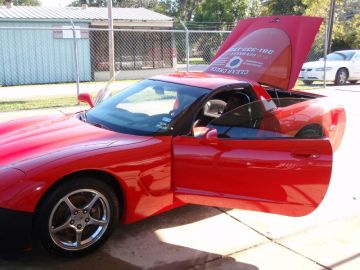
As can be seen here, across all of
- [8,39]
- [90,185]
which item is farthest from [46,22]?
[90,185]

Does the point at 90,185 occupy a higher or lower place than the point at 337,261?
higher

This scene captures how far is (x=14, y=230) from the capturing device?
3.01 m

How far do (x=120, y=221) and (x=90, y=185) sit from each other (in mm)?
500

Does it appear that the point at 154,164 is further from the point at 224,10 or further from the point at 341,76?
the point at 224,10

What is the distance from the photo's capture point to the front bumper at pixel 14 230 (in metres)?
2.96

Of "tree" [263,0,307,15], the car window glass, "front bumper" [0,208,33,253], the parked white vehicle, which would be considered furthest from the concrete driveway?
"tree" [263,0,307,15]

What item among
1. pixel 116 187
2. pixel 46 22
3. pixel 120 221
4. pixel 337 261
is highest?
pixel 46 22

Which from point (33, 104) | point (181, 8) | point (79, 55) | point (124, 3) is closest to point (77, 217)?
point (33, 104)

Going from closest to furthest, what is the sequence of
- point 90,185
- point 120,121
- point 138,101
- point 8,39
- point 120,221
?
point 90,185, point 120,221, point 120,121, point 138,101, point 8,39

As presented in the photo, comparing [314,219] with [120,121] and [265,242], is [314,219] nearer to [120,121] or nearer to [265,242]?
[265,242]

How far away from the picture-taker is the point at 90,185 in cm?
329

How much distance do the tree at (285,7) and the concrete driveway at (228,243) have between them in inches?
1064

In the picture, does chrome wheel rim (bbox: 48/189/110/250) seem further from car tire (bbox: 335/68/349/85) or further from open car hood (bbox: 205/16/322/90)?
car tire (bbox: 335/68/349/85)

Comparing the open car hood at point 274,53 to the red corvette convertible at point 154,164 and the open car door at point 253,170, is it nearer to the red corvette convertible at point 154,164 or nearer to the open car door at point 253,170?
the red corvette convertible at point 154,164
